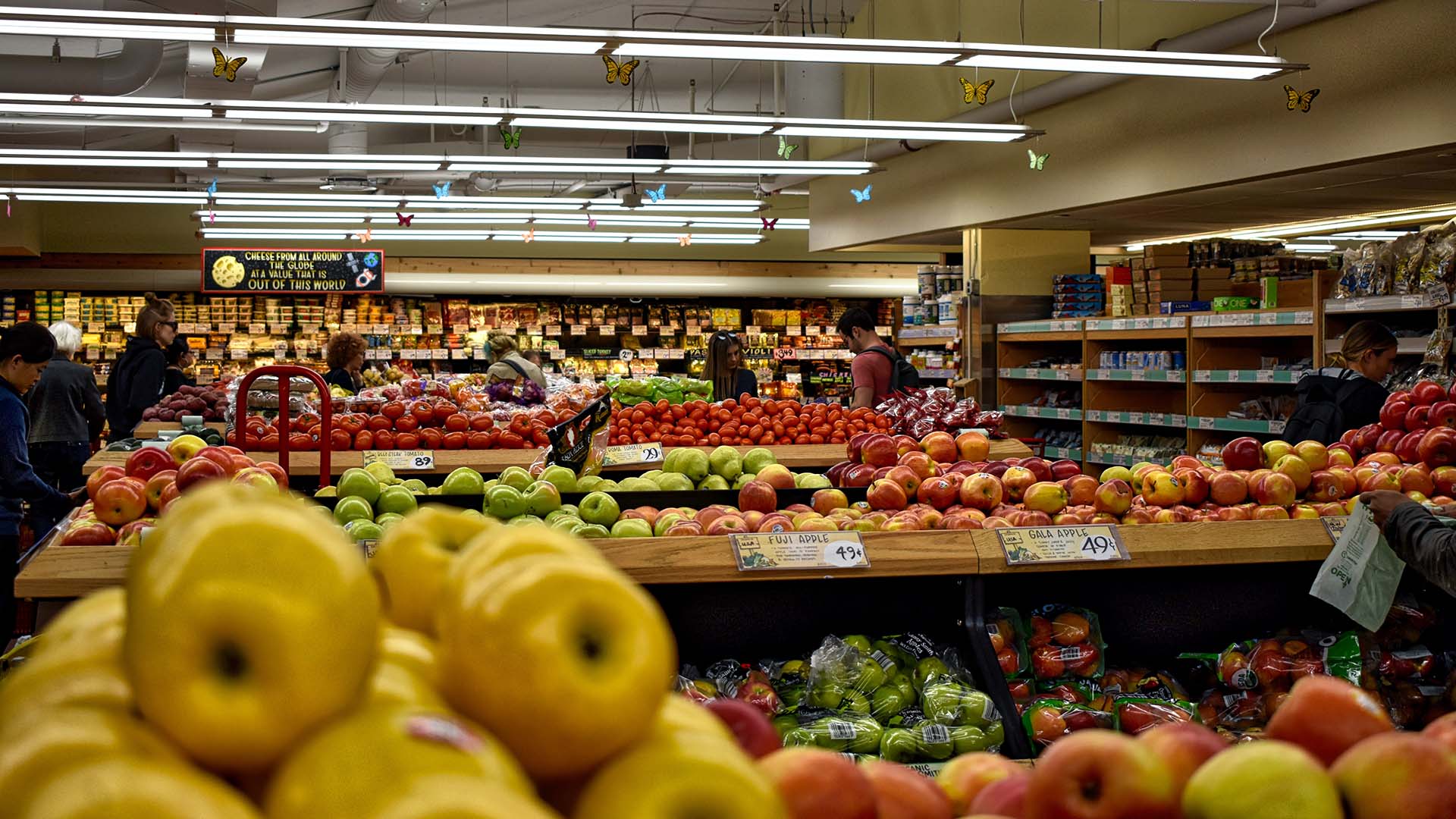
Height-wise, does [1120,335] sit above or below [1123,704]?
above

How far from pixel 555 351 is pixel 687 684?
13689mm

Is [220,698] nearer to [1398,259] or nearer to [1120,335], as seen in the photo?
[1398,259]

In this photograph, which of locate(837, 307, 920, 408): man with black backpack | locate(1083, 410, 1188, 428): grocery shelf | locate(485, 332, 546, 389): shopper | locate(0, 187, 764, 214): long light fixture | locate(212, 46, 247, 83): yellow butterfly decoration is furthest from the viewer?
locate(0, 187, 764, 214): long light fixture

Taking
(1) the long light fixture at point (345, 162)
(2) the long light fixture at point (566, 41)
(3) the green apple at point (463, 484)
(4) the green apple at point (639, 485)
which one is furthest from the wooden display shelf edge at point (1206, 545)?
(1) the long light fixture at point (345, 162)

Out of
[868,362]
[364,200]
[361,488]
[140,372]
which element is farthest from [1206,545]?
[364,200]

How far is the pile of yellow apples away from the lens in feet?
2.10

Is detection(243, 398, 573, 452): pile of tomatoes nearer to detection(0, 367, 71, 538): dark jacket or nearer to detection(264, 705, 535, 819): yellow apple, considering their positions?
detection(0, 367, 71, 538): dark jacket

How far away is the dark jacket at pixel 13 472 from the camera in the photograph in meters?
5.05

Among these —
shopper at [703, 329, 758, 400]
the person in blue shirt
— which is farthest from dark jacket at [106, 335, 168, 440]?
shopper at [703, 329, 758, 400]

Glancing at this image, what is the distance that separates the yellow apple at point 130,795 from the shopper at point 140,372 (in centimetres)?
843

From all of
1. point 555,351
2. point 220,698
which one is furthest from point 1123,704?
point 555,351

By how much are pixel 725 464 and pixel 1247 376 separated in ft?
14.2

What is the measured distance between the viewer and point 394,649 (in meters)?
0.83

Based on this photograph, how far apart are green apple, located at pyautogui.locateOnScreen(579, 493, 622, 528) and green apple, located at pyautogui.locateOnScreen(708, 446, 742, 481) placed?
114 centimetres
